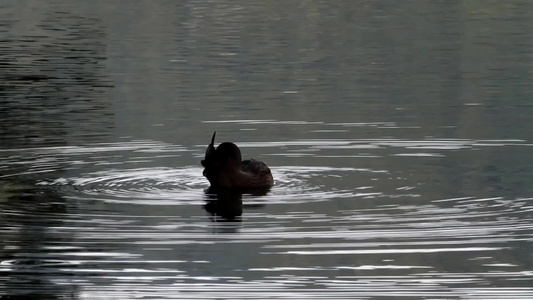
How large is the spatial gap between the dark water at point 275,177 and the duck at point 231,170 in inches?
9.6

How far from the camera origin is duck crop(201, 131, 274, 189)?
16.9 meters

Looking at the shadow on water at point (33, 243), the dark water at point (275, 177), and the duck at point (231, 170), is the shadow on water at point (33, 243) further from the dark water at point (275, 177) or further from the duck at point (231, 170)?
the duck at point (231, 170)

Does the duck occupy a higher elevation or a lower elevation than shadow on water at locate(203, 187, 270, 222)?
higher

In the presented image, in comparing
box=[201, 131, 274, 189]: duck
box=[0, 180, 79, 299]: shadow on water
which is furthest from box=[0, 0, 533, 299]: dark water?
box=[201, 131, 274, 189]: duck

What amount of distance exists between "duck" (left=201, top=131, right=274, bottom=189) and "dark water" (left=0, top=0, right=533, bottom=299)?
243 mm

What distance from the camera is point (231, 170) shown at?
17141mm

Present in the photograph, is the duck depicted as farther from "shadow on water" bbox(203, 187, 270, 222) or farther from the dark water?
the dark water

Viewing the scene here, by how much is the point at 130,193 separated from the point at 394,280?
16.9ft

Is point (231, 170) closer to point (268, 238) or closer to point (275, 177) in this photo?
point (275, 177)

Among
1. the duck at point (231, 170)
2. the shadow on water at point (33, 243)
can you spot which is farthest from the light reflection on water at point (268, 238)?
the duck at point (231, 170)

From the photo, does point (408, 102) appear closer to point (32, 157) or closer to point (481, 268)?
point (32, 157)

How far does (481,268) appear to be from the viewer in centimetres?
1252

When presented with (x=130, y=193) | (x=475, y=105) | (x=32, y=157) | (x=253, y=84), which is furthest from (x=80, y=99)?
(x=130, y=193)

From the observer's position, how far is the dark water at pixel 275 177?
12.4 metres
